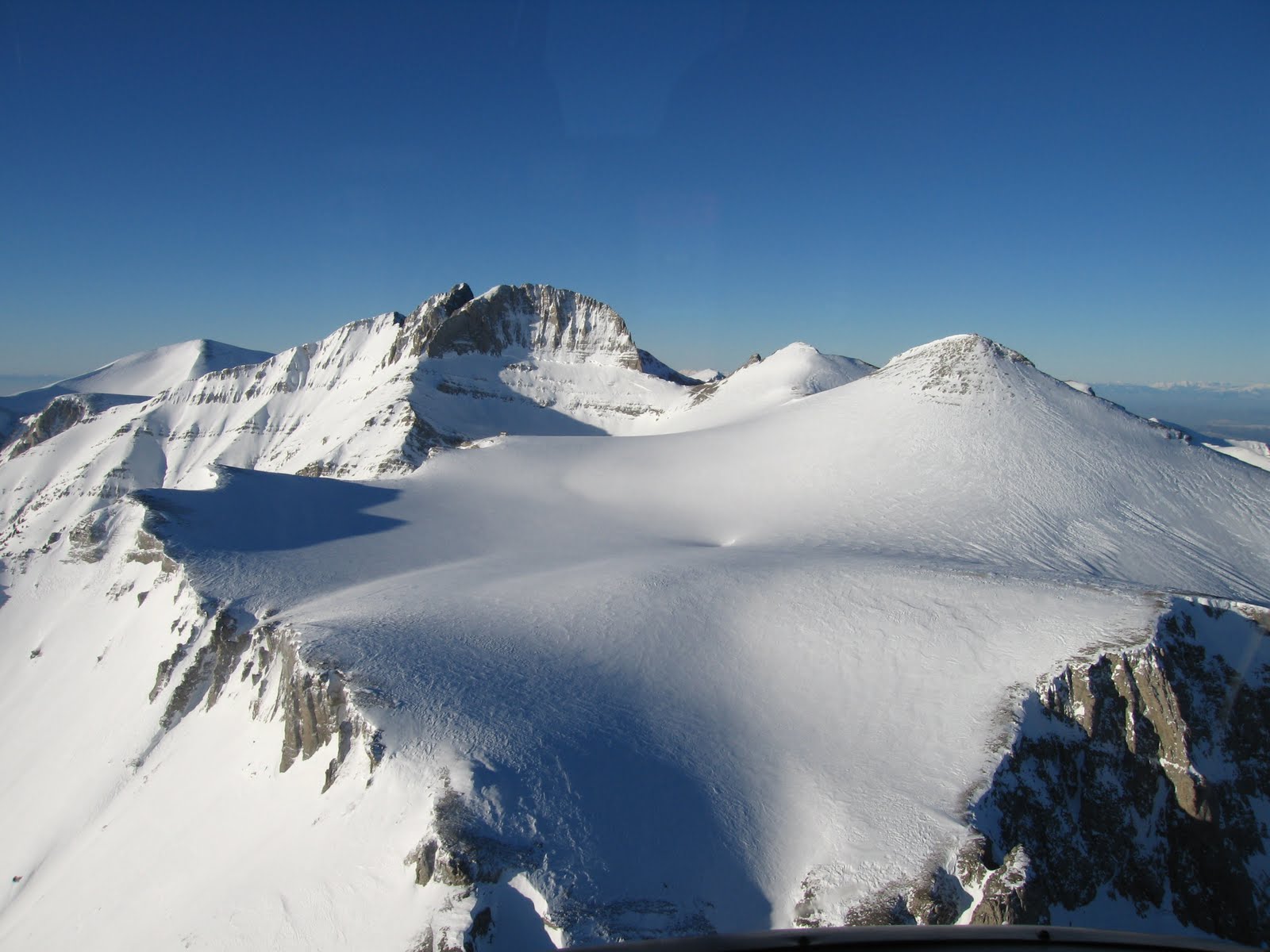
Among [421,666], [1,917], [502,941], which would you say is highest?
[421,666]

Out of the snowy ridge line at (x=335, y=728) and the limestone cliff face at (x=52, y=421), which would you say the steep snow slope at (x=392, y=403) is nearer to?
the limestone cliff face at (x=52, y=421)

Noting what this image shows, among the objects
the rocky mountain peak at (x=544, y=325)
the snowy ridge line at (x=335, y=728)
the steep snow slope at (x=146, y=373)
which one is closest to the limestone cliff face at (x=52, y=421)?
the steep snow slope at (x=146, y=373)

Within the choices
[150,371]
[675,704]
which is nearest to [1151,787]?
[675,704]

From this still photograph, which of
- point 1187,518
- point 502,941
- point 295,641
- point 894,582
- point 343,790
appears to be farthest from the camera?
point 1187,518

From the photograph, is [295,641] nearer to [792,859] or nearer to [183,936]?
[183,936]

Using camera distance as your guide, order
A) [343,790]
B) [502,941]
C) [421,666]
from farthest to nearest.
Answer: [421,666] < [343,790] < [502,941]

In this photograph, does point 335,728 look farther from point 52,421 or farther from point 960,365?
point 52,421

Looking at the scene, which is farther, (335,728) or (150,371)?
(150,371)

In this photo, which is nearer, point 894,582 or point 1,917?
point 1,917

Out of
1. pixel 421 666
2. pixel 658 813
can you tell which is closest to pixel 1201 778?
pixel 658 813

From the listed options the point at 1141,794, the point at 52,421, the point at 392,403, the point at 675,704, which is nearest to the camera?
the point at 1141,794
